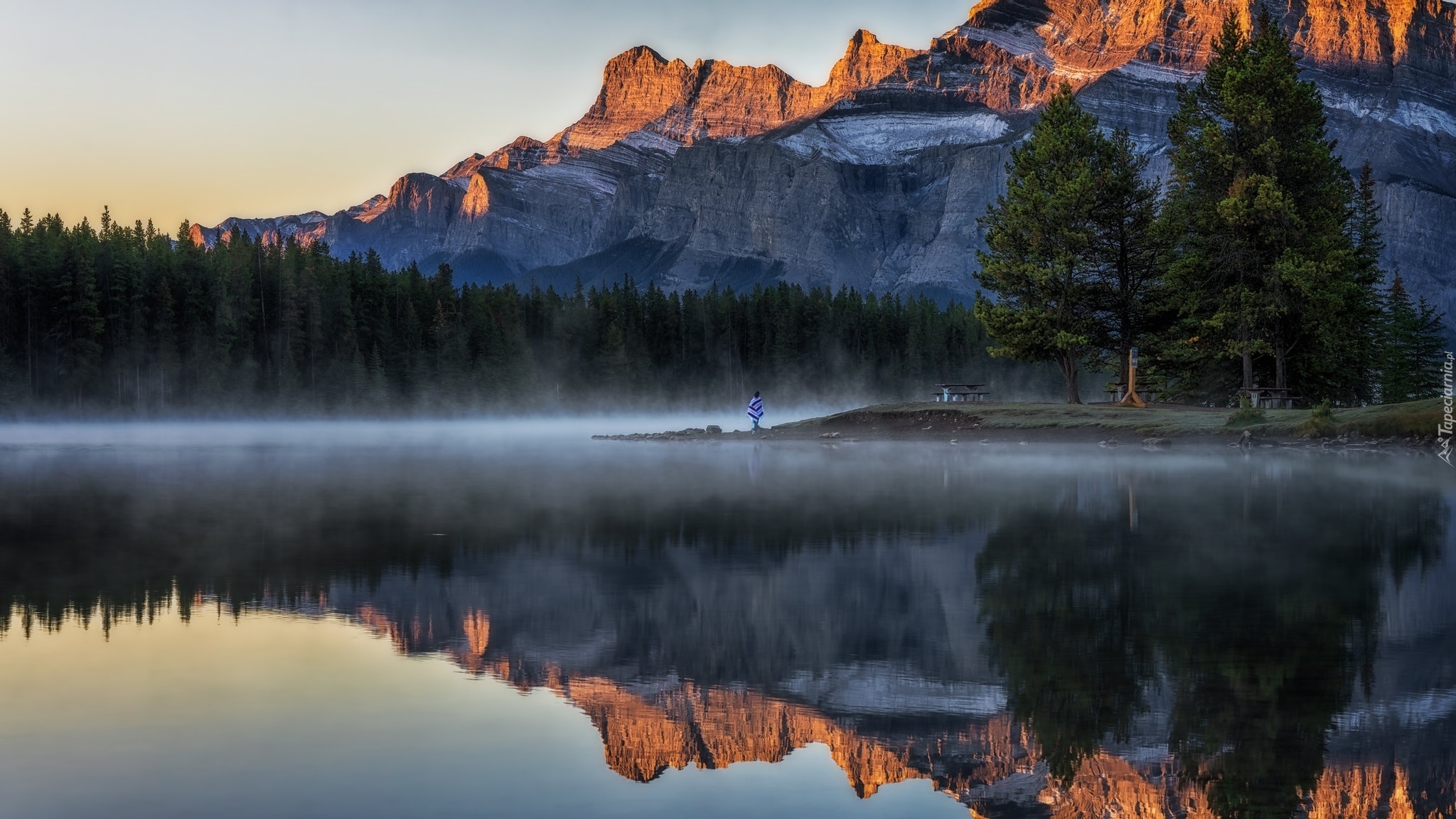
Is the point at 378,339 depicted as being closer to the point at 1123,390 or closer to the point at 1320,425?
the point at 1123,390

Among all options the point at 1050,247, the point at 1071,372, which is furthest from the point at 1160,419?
the point at 1050,247

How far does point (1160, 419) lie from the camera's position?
4869 centimetres

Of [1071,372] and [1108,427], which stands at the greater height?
[1071,372]

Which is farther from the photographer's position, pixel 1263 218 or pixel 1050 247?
pixel 1050 247

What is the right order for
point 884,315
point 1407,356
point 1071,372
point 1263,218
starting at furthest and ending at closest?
point 884,315
point 1407,356
point 1071,372
point 1263,218

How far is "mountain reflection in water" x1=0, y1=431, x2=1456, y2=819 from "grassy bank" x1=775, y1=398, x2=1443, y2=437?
16.2 meters

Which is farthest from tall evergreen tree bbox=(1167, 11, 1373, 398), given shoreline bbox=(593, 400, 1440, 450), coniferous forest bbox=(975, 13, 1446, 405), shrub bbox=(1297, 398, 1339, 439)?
shrub bbox=(1297, 398, 1339, 439)

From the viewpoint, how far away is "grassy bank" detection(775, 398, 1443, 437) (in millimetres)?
44094

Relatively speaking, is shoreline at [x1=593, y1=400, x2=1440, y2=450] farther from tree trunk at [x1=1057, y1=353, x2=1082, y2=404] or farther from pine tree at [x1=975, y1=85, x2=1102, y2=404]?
pine tree at [x1=975, y1=85, x2=1102, y2=404]

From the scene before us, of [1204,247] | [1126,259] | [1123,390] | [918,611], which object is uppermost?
[1204,247]

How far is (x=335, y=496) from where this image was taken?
2936cm

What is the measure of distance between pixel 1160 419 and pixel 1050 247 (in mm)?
10326

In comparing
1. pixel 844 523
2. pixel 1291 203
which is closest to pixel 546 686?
pixel 844 523

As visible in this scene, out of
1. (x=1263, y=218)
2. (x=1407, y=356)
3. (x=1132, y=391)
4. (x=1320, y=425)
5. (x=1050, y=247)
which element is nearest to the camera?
(x=1320, y=425)
